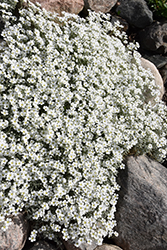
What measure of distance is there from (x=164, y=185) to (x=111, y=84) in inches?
85.4

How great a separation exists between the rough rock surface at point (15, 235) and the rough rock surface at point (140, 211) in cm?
159

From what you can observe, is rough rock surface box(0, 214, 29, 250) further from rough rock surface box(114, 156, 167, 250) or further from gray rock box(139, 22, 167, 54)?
gray rock box(139, 22, 167, 54)

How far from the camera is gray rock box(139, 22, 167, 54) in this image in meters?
7.46

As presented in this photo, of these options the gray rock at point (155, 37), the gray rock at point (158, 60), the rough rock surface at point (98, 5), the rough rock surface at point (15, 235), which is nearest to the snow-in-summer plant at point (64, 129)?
the rough rock surface at point (15, 235)

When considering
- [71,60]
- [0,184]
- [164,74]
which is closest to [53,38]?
[71,60]

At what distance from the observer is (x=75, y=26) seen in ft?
17.3

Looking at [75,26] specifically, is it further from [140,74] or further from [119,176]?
[119,176]

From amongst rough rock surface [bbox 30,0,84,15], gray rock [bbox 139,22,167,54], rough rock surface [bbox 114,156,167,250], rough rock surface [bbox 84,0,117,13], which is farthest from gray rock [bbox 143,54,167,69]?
rough rock surface [bbox 114,156,167,250]

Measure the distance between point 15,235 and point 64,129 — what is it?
1.73 m

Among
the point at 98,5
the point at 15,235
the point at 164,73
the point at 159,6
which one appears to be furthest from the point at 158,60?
the point at 15,235

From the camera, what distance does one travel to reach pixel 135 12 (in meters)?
7.66

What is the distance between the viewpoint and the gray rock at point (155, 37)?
7.46m

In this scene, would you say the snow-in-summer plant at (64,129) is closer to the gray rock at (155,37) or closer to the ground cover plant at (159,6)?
the gray rock at (155,37)

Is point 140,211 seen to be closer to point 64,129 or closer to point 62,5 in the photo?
point 64,129
